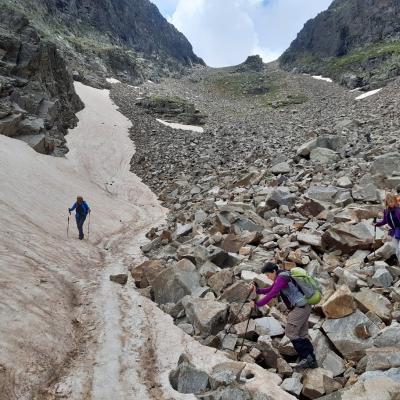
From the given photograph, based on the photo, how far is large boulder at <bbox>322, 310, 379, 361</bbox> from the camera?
7.41 meters

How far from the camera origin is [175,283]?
11.0 meters

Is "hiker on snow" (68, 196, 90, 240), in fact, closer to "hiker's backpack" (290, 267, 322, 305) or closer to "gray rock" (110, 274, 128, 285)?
"gray rock" (110, 274, 128, 285)

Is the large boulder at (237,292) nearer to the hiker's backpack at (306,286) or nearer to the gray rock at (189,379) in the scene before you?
the hiker's backpack at (306,286)

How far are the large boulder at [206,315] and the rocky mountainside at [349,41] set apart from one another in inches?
3529

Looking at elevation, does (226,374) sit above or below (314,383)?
below

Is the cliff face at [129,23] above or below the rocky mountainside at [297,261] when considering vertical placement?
above

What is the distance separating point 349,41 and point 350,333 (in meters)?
142

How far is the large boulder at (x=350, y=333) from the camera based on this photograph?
7406 mm

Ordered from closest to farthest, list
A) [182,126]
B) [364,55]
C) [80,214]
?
1. [80,214]
2. [182,126]
3. [364,55]

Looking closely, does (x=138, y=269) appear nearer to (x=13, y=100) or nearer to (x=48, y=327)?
(x=48, y=327)

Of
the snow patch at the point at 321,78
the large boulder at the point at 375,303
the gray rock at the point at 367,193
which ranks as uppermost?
the snow patch at the point at 321,78

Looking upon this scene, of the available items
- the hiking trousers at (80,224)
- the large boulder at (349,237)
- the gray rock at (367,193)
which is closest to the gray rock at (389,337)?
the large boulder at (349,237)

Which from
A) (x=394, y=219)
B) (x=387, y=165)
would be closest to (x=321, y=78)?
(x=387, y=165)

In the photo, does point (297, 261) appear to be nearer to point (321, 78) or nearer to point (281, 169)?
point (281, 169)
